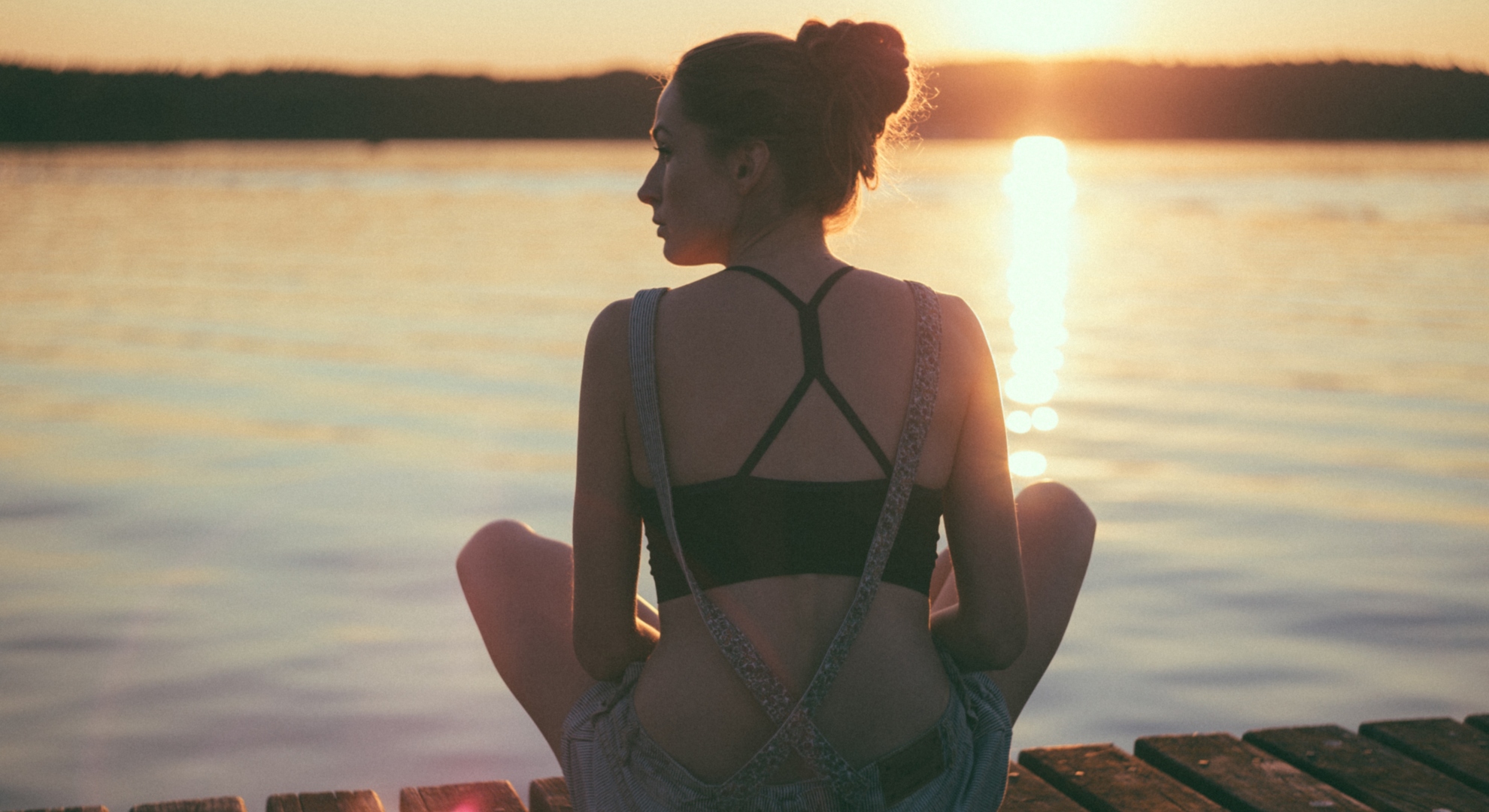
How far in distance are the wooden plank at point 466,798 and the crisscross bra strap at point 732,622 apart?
1.09 m

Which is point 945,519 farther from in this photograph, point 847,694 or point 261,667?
point 261,667

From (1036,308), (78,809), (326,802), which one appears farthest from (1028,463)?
(1036,308)

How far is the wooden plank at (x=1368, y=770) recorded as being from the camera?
2.98 m

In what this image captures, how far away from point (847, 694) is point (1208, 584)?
4499mm

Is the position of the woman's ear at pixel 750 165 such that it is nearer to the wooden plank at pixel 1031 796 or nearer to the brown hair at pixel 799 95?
the brown hair at pixel 799 95

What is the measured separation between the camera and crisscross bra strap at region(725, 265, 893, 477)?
1997 mm

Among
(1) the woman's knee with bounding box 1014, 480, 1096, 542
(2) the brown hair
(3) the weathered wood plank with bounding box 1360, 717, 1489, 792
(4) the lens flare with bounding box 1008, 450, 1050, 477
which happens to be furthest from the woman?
(4) the lens flare with bounding box 1008, 450, 1050, 477

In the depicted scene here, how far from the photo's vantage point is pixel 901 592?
2.10 meters

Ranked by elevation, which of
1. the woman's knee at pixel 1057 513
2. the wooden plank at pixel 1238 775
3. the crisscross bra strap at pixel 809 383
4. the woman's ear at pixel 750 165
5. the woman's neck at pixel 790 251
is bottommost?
the wooden plank at pixel 1238 775

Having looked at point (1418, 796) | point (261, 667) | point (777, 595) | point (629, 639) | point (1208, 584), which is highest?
point (777, 595)

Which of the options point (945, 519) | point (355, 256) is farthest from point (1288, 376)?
point (355, 256)

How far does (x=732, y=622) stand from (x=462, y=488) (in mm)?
5890

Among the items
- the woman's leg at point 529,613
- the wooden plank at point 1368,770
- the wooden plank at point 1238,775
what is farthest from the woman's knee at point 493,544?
the wooden plank at point 1368,770

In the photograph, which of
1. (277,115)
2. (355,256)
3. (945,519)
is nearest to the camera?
(945,519)
